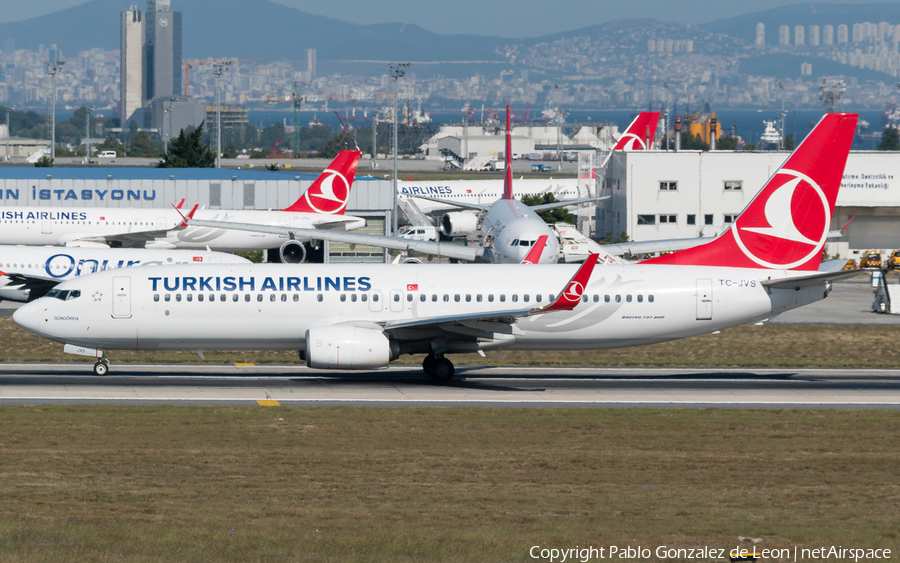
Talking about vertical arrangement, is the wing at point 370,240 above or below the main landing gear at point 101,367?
above

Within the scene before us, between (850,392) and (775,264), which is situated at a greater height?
(775,264)

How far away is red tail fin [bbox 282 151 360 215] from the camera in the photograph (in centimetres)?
8206

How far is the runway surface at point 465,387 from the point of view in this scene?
35.2 m

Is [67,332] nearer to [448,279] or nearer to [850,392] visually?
[448,279]

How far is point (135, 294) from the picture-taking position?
125 ft

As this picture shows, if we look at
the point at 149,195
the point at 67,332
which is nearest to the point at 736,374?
the point at 67,332

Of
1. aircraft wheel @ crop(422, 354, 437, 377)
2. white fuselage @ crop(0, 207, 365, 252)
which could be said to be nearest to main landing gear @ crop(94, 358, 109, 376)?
aircraft wheel @ crop(422, 354, 437, 377)

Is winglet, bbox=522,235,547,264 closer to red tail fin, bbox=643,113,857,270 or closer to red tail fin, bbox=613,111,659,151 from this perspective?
red tail fin, bbox=643,113,857,270

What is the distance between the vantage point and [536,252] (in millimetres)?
57344

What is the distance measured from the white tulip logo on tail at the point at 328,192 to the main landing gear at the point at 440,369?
44.5 m

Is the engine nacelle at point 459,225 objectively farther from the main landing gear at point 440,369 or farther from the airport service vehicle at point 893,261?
the main landing gear at point 440,369

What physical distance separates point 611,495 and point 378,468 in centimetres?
569

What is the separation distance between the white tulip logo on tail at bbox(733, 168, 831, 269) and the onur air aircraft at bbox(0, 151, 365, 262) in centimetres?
4246

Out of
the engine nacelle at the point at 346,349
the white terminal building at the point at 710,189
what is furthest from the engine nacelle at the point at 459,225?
the engine nacelle at the point at 346,349
